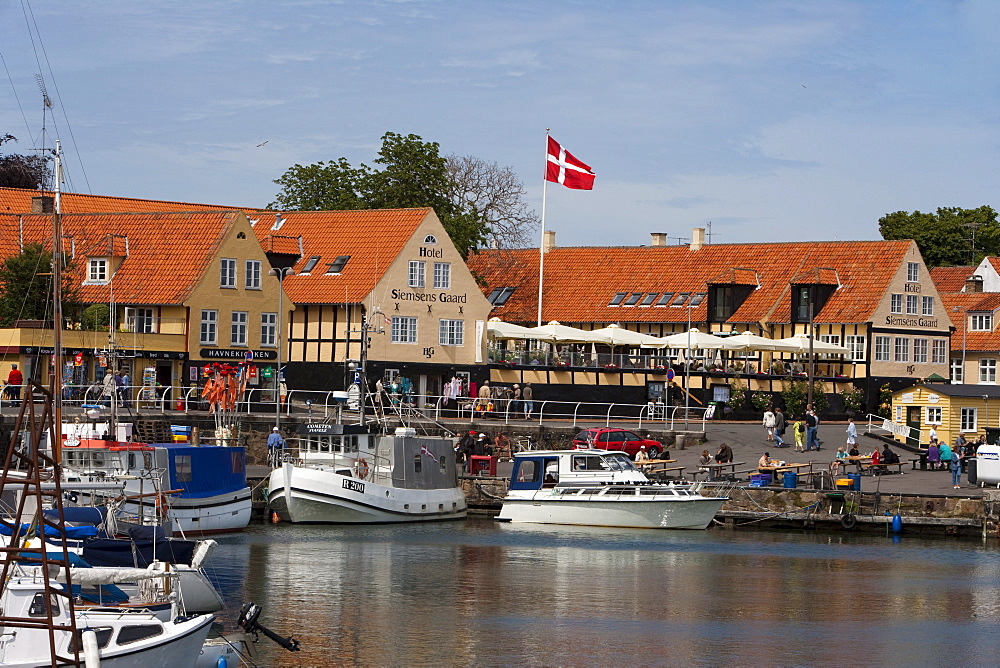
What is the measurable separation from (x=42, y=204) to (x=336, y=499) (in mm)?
27469

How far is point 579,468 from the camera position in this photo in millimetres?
51688

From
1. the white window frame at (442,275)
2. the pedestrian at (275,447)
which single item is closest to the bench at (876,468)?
the pedestrian at (275,447)

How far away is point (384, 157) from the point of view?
8431 centimetres

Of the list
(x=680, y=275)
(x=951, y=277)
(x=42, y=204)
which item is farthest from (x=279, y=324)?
(x=951, y=277)

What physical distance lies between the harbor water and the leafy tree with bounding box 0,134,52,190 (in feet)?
133

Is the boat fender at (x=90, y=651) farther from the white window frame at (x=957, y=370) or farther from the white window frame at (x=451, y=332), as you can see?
the white window frame at (x=957, y=370)

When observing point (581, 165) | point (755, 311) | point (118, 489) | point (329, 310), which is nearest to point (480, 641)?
point (118, 489)

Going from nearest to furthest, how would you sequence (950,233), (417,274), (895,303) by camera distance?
(417,274), (895,303), (950,233)

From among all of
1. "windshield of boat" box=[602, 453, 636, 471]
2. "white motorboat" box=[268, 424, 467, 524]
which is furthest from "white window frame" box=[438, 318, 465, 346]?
"windshield of boat" box=[602, 453, 636, 471]

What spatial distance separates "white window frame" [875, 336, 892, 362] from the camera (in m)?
79.1

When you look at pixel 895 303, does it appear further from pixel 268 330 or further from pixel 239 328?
pixel 239 328

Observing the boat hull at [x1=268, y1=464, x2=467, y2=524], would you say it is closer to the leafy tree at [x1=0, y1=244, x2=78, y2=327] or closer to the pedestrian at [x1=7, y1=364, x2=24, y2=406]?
the pedestrian at [x1=7, y1=364, x2=24, y2=406]

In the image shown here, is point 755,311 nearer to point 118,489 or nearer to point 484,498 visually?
point 484,498

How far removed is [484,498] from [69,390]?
16253 mm
